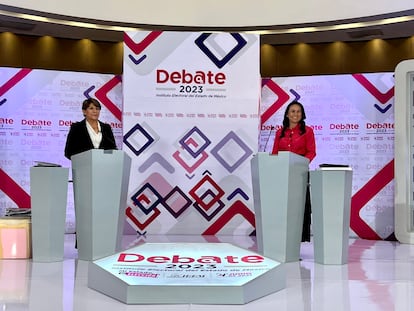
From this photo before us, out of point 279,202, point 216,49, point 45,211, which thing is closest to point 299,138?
point 279,202

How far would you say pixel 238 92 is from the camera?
6895mm

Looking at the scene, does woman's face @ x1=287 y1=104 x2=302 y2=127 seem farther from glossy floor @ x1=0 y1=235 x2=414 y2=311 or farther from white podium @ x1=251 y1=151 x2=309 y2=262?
glossy floor @ x1=0 y1=235 x2=414 y2=311

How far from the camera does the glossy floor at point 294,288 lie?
3.15 metres

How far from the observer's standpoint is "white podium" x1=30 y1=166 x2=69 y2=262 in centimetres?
493

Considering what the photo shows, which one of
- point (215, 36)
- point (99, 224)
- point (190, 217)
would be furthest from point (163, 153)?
point (99, 224)

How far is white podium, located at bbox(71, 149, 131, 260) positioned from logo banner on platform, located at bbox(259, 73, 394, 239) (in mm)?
3239

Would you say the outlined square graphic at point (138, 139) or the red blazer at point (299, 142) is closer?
the red blazer at point (299, 142)

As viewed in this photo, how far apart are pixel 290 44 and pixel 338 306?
623cm

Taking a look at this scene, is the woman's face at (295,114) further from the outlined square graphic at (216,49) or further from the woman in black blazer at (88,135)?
the woman in black blazer at (88,135)

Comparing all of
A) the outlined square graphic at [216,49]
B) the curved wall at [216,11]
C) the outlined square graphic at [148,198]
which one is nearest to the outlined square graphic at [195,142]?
the outlined square graphic at [148,198]

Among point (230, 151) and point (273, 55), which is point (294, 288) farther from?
point (273, 55)

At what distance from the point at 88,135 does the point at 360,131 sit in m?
3.48

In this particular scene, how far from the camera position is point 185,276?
3.25 meters

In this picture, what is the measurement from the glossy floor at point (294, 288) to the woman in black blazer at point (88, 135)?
100 cm
